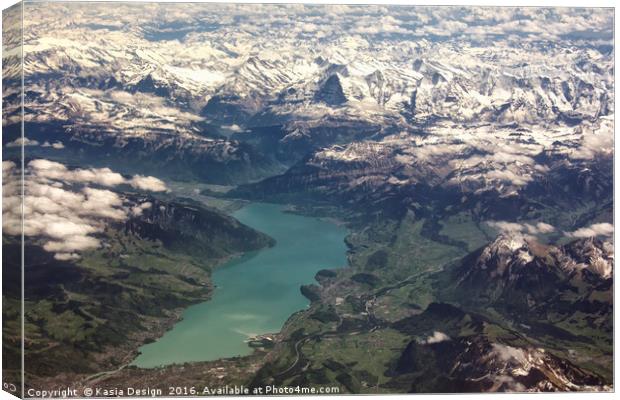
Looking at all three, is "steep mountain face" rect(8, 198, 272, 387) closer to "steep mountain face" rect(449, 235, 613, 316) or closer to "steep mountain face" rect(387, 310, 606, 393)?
"steep mountain face" rect(387, 310, 606, 393)

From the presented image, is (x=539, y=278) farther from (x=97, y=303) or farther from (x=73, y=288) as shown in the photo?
(x=73, y=288)

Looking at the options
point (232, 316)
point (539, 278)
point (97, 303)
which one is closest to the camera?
point (232, 316)

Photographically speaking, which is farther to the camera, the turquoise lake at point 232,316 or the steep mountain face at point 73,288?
the turquoise lake at point 232,316

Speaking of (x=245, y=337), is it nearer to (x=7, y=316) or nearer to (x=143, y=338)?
(x=143, y=338)

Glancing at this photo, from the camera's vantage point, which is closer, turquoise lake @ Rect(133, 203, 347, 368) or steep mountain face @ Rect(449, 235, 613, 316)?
turquoise lake @ Rect(133, 203, 347, 368)

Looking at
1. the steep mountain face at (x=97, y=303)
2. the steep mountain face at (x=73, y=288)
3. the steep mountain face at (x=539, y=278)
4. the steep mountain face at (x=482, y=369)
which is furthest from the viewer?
the steep mountain face at (x=539, y=278)

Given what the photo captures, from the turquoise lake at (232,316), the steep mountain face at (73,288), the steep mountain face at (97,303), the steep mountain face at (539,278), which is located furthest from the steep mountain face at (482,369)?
the steep mountain face at (97,303)

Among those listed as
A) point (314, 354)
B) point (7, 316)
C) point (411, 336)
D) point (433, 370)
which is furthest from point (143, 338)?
point (7, 316)

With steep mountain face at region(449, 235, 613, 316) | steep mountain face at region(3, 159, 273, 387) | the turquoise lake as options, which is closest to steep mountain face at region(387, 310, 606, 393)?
the turquoise lake

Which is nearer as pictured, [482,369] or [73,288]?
[482,369]

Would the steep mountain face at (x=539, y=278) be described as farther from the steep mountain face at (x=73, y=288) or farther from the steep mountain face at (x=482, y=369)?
the steep mountain face at (x=73, y=288)

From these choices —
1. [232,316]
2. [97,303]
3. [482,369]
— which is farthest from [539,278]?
[97,303]
